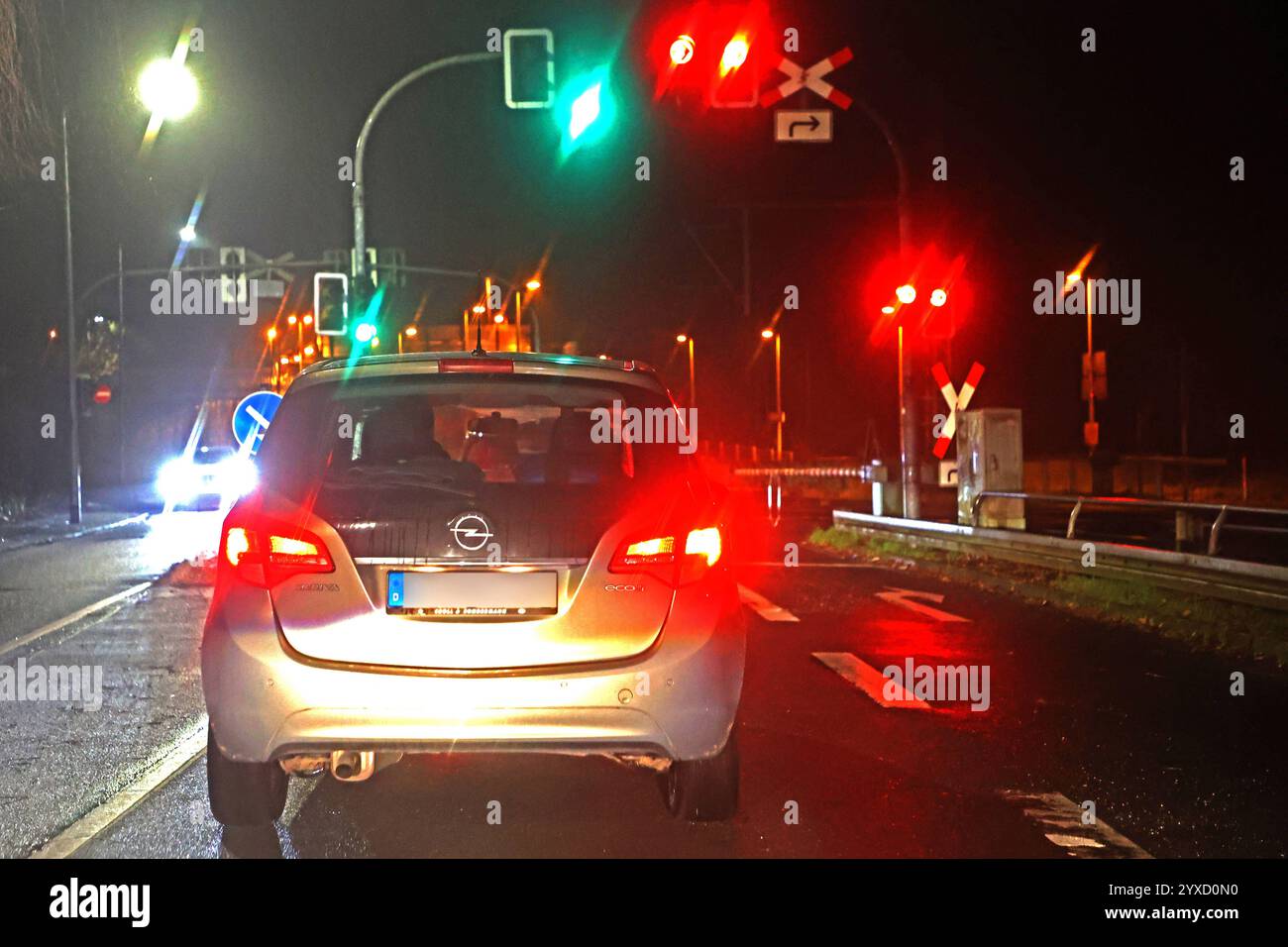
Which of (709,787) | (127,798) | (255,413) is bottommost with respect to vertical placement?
(127,798)

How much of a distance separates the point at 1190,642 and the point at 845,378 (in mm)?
87619

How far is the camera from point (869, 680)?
32.3 ft

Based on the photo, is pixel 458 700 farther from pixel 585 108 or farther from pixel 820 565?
pixel 820 565

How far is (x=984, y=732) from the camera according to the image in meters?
8.16

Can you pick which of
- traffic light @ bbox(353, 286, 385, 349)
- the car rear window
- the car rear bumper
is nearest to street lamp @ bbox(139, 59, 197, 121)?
traffic light @ bbox(353, 286, 385, 349)

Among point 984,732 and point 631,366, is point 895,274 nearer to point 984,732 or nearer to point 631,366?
point 984,732

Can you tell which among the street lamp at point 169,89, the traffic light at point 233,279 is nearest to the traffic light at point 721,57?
the street lamp at point 169,89

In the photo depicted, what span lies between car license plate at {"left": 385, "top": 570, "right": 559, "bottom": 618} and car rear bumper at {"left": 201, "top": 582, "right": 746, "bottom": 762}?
20 cm

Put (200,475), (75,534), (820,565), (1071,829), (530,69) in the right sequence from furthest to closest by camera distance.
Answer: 1. (200,475)
2. (75,534)
3. (820,565)
4. (530,69)
5. (1071,829)

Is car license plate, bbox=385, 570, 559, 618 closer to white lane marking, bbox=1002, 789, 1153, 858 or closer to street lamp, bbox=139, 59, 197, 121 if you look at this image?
white lane marking, bbox=1002, 789, 1153, 858

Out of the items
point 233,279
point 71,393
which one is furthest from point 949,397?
point 233,279

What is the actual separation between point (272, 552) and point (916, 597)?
35.6ft
